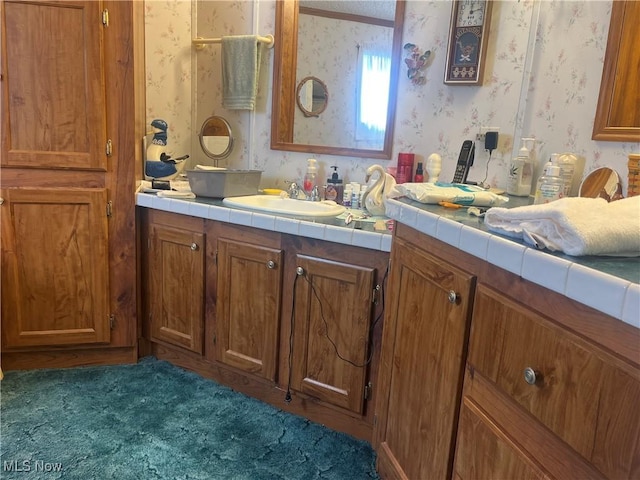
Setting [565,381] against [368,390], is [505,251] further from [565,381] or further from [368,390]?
[368,390]

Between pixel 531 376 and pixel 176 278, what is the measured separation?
5.48 ft

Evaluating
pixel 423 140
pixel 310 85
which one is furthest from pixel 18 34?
pixel 423 140

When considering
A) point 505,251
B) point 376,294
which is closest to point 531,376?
point 505,251

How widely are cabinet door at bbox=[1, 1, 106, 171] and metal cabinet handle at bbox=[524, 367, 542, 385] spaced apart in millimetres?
1867

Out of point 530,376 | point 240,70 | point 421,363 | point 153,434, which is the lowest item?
point 153,434

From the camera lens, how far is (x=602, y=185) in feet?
4.68

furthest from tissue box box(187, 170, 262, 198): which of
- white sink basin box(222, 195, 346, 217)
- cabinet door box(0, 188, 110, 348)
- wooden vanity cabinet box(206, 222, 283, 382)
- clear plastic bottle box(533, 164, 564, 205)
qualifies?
clear plastic bottle box(533, 164, 564, 205)

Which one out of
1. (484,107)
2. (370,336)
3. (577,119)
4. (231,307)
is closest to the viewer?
(577,119)

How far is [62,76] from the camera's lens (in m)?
2.02

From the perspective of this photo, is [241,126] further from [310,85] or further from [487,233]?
[487,233]

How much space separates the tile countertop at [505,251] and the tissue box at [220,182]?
11.8 inches

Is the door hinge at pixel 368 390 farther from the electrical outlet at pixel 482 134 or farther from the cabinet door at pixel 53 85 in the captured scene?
the cabinet door at pixel 53 85

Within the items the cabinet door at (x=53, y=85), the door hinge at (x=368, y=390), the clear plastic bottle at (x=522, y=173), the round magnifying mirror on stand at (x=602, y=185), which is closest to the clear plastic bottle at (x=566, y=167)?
the round magnifying mirror on stand at (x=602, y=185)

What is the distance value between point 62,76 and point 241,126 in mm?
818
